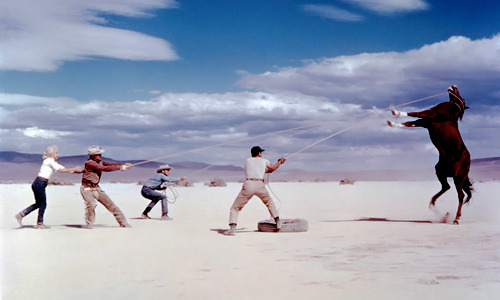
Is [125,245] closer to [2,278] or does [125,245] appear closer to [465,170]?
[2,278]

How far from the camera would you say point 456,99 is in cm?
1405

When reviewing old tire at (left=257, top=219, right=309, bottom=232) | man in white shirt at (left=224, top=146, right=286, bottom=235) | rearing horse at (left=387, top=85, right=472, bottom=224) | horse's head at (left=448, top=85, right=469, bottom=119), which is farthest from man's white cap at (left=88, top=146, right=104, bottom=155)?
horse's head at (left=448, top=85, right=469, bottom=119)

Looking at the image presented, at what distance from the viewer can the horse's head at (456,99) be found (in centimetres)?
1401

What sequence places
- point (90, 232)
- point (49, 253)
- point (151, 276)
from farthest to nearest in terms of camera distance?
point (90, 232)
point (49, 253)
point (151, 276)

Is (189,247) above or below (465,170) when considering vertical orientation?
below

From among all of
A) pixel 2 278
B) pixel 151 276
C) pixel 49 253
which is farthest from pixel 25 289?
pixel 49 253

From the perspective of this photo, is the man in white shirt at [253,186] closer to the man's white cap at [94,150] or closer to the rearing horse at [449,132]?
the man's white cap at [94,150]

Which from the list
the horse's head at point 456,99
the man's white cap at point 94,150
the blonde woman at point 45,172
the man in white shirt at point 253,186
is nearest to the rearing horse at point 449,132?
A: the horse's head at point 456,99

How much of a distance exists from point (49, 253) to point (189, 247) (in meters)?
2.43

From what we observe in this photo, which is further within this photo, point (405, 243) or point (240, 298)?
point (405, 243)

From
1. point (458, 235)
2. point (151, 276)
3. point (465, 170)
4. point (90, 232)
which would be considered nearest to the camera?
point (151, 276)

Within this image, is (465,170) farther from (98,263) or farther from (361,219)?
(98,263)

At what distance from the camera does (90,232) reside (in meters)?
12.7

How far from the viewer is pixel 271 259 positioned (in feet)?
29.6
